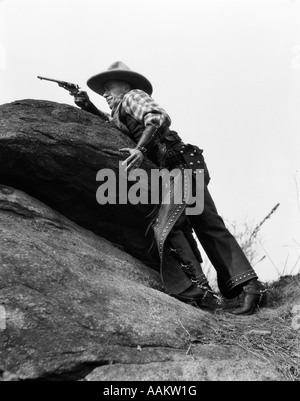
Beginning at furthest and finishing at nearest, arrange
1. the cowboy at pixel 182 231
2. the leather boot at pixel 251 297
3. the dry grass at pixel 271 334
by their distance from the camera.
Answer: the cowboy at pixel 182 231 → the leather boot at pixel 251 297 → the dry grass at pixel 271 334

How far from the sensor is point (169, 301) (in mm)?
4367

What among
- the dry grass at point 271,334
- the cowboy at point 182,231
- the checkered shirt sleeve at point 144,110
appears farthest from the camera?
Answer: the checkered shirt sleeve at point 144,110

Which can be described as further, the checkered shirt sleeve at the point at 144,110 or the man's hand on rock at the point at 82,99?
the man's hand on rock at the point at 82,99

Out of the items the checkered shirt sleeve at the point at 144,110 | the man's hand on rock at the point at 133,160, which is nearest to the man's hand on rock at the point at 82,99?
the checkered shirt sleeve at the point at 144,110

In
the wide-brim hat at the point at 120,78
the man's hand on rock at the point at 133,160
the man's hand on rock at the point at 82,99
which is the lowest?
the man's hand on rock at the point at 133,160

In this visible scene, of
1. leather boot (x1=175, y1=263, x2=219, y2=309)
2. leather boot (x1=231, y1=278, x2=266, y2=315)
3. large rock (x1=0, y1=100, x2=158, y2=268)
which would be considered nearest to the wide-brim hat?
large rock (x1=0, y1=100, x2=158, y2=268)

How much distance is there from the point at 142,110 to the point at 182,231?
4.67 ft

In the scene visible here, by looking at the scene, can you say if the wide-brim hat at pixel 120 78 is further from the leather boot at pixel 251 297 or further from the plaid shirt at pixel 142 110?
the leather boot at pixel 251 297

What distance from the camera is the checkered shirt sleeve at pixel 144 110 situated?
546cm

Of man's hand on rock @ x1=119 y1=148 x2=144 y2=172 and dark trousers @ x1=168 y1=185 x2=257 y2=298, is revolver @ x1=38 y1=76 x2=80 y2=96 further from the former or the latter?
dark trousers @ x1=168 y1=185 x2=257 y2=298

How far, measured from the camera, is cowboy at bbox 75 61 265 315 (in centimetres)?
519

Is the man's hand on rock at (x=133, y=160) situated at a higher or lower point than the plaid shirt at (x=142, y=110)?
lower

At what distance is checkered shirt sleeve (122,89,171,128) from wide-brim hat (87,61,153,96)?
557 millimetres

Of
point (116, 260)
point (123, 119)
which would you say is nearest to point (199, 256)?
point (116, 260)
